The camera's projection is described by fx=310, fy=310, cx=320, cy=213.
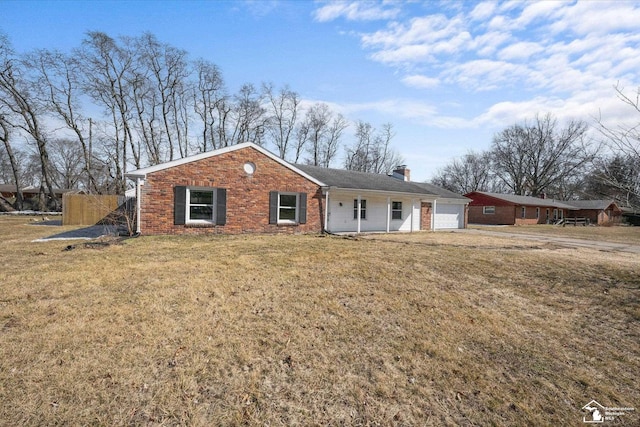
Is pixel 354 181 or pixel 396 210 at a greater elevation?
pixel 354 181

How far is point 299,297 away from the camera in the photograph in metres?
5.68

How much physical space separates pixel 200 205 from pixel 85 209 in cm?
1151

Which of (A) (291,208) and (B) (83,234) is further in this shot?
(A) (291,208)

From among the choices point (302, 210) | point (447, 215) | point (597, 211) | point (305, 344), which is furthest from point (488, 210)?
point (305, 344)

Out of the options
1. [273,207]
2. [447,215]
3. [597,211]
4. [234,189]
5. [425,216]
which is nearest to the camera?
[234,189]

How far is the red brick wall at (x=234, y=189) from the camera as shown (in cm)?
1184

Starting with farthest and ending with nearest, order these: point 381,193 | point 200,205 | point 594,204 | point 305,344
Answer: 1. point 594,204
2. point 381,193
3. point 200,205
4. point 305,344

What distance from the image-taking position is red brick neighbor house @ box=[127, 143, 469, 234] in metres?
11.9

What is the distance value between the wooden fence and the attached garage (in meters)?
21.1

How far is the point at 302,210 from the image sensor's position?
14812 mm

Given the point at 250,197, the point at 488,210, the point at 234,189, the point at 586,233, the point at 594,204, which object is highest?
the point at 594,204

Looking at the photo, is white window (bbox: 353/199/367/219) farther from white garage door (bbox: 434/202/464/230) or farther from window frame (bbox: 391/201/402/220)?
white garage door (bbox: 434/202/464/230)

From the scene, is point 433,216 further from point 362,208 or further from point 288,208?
point 288,208

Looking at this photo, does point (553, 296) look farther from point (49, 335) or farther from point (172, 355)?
point (49, 335)
